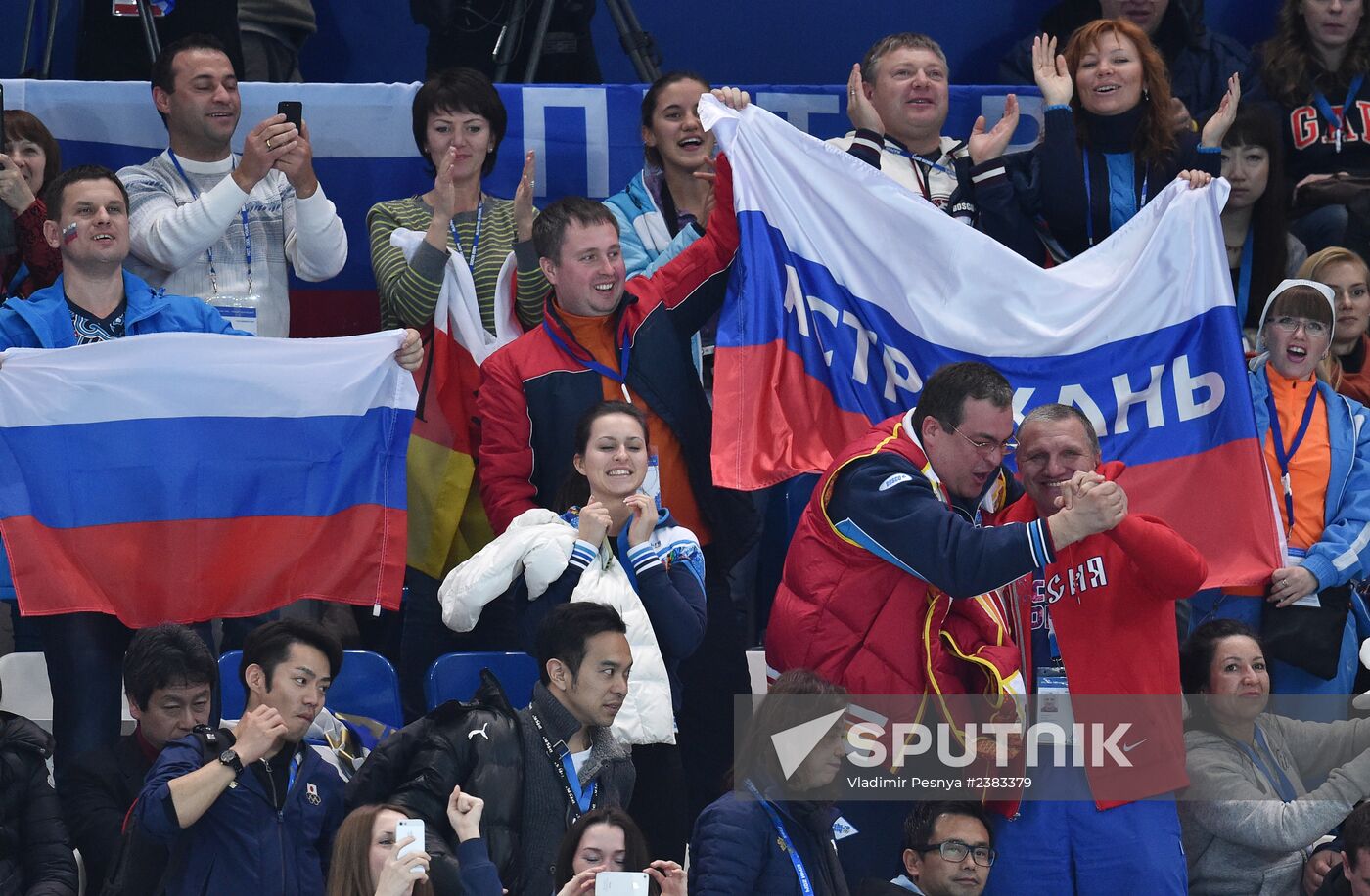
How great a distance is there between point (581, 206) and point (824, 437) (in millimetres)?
1136

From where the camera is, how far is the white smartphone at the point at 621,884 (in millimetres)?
4762

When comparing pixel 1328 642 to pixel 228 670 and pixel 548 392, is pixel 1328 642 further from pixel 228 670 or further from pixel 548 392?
pixel 228 670

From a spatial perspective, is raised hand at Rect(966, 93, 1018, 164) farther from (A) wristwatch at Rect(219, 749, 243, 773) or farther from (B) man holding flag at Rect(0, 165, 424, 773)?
(A) wristwatch at Rect(219, 749, 243, 773)

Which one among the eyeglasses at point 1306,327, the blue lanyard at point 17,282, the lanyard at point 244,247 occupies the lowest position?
the eyeglasses at point 1306,327

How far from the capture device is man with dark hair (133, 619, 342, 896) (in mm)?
5246

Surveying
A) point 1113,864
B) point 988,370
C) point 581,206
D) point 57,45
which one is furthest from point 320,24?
point 1113,864

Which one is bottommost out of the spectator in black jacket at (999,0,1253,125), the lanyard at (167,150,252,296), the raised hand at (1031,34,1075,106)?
the lanyard at (167,150,252,296)

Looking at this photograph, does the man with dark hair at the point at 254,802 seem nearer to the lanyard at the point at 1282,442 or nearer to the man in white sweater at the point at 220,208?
the man in white sweater at the point at 220,208

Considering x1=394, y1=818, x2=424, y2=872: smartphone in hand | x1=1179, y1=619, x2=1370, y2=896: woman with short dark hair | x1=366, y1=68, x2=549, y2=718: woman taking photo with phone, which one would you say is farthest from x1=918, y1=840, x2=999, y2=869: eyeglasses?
x1=366, y1=68, x2=549, y2=718: woman taking photo with phone

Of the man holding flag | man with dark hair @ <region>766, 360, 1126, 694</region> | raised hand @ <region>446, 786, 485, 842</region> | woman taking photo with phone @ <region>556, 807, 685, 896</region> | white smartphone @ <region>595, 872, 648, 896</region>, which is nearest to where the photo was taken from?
white smartphone @ <region>595, 872, 648, 896</region>

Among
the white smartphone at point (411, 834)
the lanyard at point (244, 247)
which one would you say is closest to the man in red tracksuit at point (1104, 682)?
the white smartphone at point (411, 834)

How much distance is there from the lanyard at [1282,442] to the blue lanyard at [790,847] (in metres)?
2.76

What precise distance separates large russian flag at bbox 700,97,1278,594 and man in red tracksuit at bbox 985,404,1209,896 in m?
1.01

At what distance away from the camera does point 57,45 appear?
9.94 m
